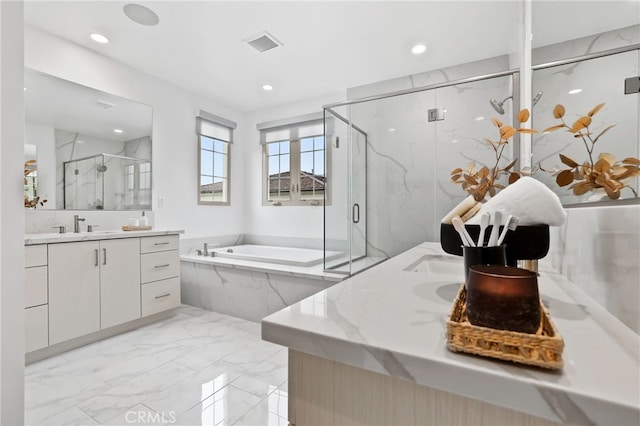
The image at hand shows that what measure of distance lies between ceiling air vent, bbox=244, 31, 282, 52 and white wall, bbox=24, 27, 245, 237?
135 cm

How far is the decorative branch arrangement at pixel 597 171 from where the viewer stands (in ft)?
1.89

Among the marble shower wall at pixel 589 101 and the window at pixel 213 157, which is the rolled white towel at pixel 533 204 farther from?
A: the window at pixel 213 157

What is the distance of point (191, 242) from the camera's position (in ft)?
11.5

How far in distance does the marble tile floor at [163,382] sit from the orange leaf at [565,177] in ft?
4.96

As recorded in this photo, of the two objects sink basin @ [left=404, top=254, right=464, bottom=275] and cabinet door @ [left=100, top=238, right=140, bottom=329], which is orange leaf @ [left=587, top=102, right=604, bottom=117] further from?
cabinet door @ [left=100, top=238, right=140, bottom=329]

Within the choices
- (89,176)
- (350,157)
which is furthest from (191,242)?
(350,157)

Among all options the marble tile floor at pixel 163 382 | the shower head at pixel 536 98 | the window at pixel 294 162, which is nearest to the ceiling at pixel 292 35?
the window at pixel 294 162

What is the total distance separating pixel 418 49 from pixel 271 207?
2.61 metres

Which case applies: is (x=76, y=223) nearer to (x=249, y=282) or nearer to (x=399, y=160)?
(x=249, y=282)

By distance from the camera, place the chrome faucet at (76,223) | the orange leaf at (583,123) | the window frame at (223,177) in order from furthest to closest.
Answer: the window frame at (223,177), the chrome faucet at (76,223), the orange leaf at (583,123)

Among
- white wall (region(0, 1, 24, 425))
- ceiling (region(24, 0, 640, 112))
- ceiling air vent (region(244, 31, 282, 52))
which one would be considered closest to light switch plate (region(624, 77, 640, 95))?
white wall (region(0, 1, 24, 425))

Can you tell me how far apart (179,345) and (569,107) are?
2.64 metres

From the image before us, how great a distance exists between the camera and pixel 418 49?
2666 mm

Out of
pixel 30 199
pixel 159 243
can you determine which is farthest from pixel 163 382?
pixel 30 199
